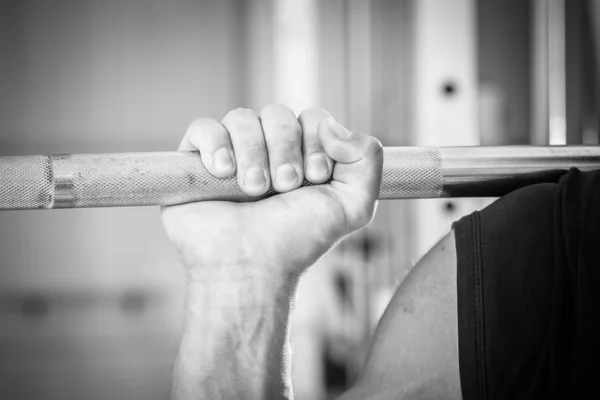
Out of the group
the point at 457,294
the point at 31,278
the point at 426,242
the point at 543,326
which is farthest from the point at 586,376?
the point at 31,278

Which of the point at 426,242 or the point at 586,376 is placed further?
the point at 426,242

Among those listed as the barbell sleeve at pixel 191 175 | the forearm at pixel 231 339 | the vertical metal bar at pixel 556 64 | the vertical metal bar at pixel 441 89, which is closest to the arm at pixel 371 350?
the forearm at pixel 231 339

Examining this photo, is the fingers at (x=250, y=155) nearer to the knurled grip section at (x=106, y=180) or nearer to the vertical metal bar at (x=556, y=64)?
the knurled grip section at (x=106, y=180)

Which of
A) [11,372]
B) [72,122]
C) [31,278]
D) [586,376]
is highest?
[72,122]

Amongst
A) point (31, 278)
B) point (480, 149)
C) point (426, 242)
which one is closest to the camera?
point (480, 149)

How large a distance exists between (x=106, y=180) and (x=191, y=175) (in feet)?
0.28

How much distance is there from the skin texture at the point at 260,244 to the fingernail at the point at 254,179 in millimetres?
18

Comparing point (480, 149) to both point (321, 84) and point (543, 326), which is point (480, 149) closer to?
point (543, 326)

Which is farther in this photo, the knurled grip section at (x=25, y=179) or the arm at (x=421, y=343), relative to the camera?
the arm at (x=421, y=343)

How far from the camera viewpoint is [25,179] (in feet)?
1.71

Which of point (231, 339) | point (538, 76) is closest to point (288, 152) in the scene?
point (231, 339)

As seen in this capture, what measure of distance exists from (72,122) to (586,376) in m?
2.11

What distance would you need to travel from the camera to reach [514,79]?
2.13 metres

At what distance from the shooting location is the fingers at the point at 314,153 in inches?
22.3
